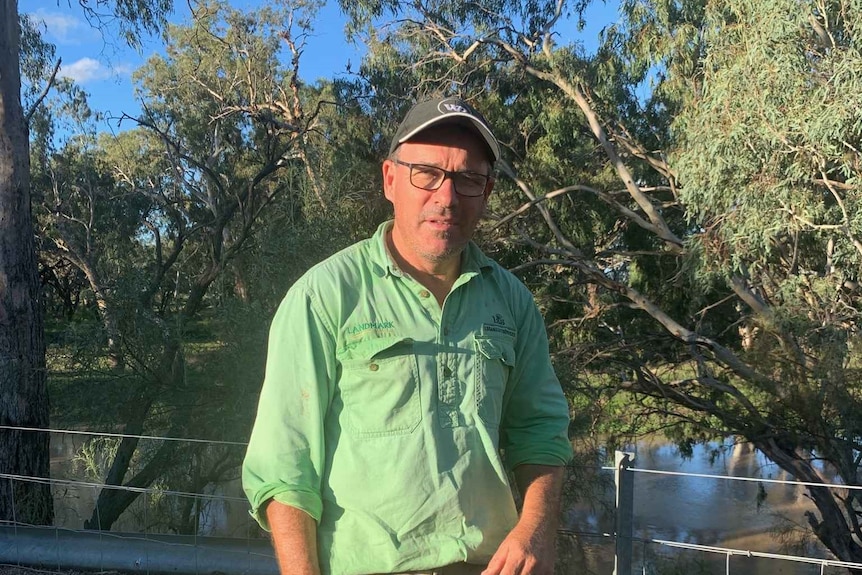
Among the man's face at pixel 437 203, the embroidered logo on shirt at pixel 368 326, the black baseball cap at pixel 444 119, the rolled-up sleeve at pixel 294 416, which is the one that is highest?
the black baseball cap at pixel 444 119

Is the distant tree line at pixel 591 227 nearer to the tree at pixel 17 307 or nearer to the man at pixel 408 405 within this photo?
the tree at pixel 17 307

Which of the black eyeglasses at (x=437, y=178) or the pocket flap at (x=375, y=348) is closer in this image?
the pocket flap at (x=375, y=348)

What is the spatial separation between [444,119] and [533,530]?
0.73 meters

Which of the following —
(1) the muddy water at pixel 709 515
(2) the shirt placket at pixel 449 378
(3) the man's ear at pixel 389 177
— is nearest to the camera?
(2) the shirt placket at pixel 449 378

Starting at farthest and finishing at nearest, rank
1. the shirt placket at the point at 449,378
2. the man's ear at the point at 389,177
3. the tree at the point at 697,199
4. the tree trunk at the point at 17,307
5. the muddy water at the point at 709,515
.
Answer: the muddy water at the point at 709,515
the tree at the point at 697,199
the tree trunk at the point at 17,307
the man's ear at the point at 389,177
the shirt placket at the point at 449,378

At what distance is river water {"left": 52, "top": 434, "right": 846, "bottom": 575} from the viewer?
5.55 m

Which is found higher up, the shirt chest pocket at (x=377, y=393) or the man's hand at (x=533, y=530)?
the shirt chest pocket at (x=377, y=393)

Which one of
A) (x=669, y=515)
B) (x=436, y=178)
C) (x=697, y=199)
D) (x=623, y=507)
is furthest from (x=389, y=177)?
(x=669, y=515)

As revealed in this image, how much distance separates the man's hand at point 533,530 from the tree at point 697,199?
473 cm

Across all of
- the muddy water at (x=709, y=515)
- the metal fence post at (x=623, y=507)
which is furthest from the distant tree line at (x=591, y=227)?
the metal fence post at (x=623, y=507)

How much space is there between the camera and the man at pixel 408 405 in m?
1.14

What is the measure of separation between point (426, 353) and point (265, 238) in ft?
15.3

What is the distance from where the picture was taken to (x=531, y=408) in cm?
139

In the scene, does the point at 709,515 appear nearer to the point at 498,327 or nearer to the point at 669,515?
the point at 669,515
